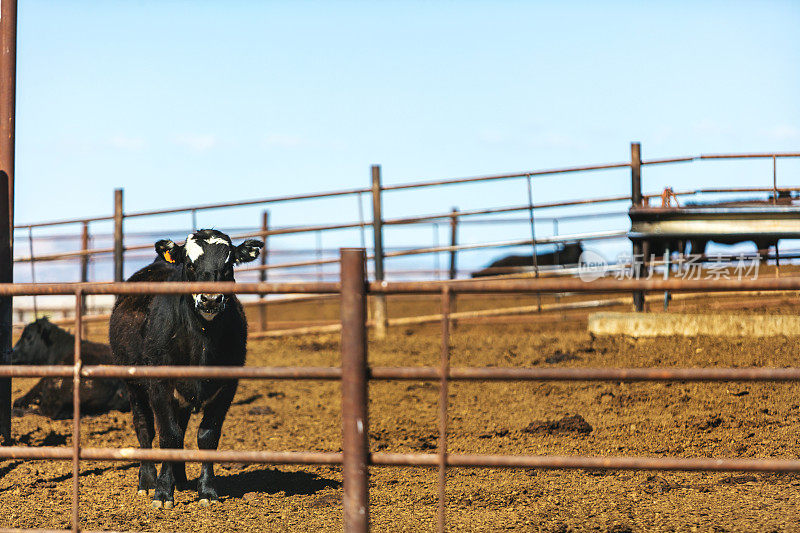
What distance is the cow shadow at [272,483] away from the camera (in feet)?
16.4

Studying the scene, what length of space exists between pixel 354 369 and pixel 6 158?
13.9 ft

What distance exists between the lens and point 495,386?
7.82 m

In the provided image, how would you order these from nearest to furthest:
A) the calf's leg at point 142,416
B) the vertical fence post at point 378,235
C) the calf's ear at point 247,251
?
the calf's ear at point 247,251, the calf's leg at point 142,416, the vertical fence post at point 378,235

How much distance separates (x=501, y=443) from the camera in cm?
614

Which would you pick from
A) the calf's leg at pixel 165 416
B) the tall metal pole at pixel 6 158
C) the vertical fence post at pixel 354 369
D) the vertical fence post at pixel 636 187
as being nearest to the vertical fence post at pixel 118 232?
the tall metal pole at pixel 6 158

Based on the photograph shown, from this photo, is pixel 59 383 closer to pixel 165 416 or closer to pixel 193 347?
pixel 165 416

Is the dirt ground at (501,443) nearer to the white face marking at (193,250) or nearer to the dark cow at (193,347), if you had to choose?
the dark cow at (193,347)

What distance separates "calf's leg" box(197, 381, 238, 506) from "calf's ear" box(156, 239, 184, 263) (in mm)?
844

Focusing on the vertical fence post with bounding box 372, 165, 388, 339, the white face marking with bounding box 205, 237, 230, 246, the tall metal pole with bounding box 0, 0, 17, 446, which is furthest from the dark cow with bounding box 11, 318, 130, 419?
the vertical fence post with bounding box 372, 165, 388, 339

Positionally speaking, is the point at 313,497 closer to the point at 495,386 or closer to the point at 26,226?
the point at 495,386

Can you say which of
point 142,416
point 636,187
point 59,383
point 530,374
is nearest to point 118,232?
point 59,383

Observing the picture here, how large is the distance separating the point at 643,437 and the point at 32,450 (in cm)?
430

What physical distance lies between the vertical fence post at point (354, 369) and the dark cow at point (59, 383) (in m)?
4.74

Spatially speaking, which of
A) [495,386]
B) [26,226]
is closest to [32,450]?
[495,386]
